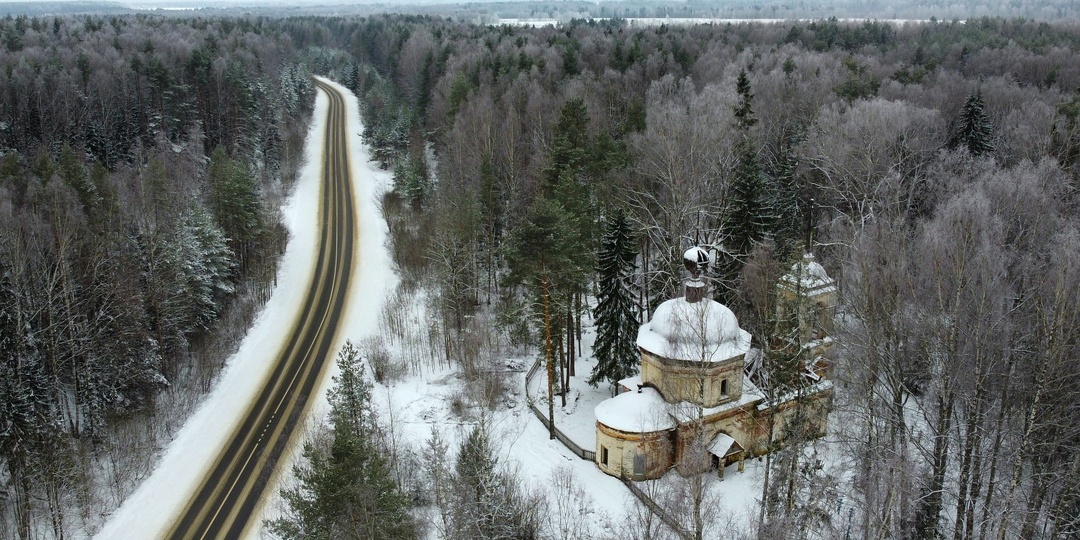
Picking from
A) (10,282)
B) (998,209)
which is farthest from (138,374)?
(998,209)

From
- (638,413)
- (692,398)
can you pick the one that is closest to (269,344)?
(638,413)

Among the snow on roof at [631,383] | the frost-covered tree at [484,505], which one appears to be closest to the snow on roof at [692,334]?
the snow on roof at [631,383]

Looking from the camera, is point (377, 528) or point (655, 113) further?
point (655, 113)

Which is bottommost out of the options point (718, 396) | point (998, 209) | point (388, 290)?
point (388, 290)

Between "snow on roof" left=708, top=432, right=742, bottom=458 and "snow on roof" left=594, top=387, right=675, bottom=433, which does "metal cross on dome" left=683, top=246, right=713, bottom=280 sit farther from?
"snow on roof" left=708, top=432, right=742, bottom=458

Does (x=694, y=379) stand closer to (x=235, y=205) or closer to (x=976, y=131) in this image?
(x=976, y=131)

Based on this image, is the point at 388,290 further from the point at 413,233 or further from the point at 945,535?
the point at 945,535
